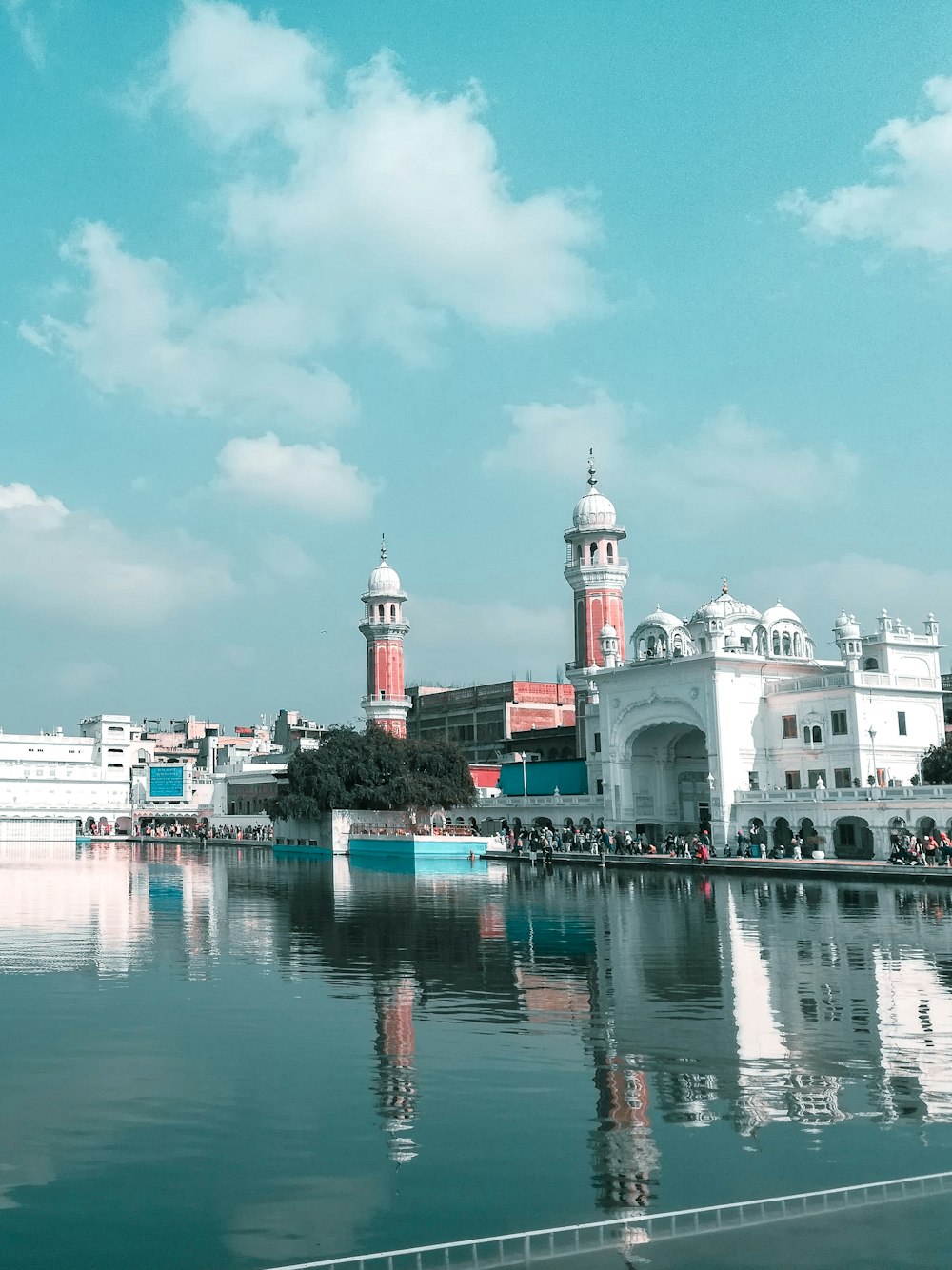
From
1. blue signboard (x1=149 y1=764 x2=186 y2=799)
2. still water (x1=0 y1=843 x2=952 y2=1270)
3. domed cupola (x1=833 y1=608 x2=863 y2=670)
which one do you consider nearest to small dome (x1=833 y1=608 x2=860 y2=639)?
domed cupola (x1=833 y1=608 x2=863 y2=670)

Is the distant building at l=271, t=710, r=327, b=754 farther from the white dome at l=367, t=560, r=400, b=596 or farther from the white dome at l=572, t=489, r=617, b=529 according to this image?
the white dome at l=572, t=489, r=617, b=529

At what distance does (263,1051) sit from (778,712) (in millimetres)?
39854

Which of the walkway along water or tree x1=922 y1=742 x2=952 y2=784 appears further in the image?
tree x1=922 y1=742 x2=952 y2=784

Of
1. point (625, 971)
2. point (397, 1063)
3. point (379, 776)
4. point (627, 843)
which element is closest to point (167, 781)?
point (379, 776)

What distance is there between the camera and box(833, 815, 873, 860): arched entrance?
4275 centimetres

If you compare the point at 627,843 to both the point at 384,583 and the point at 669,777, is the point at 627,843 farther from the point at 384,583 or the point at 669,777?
the point at 384,583

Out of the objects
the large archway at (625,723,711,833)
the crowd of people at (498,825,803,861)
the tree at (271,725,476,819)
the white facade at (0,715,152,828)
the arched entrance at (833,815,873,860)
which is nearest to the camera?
the arched entrance at (833,815,873,860)

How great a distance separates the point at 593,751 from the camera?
6112 cm

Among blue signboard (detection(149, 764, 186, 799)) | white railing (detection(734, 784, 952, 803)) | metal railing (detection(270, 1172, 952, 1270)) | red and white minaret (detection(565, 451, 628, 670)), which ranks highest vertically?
red and white minaret (detection(565, 451, 628, 670))

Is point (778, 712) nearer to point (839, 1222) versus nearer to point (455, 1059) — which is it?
point (455, 1059)

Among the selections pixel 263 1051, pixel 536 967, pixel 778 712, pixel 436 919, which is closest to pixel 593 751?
Result: pixel 778 712

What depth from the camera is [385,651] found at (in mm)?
81688

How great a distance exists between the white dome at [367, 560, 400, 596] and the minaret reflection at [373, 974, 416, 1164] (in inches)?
2648

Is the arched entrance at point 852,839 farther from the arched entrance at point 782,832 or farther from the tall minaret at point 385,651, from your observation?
the tall minaret at point 385,651
